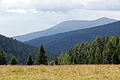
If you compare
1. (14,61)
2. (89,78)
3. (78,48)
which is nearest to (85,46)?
(78,48)

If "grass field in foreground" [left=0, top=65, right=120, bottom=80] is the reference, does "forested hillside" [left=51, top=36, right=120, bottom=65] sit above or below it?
below

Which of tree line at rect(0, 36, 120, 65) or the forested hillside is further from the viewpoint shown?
the forested hillside

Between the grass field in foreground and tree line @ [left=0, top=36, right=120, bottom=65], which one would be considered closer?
the grass field in foreground

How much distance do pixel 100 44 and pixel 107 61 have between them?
54774 mm

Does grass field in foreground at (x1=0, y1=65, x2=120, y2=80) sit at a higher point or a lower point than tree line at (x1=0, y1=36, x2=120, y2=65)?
higher

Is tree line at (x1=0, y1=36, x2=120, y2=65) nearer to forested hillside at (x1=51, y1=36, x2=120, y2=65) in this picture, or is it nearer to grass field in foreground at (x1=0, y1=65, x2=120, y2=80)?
forested hillside at (x1=51, y1=36, x2=120, y2=65)

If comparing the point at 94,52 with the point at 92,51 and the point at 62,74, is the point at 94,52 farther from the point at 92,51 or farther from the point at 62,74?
the point at 62,74

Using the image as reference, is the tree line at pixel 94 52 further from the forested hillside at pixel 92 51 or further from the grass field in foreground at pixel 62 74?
the grass field in foreground at pixel 62 74

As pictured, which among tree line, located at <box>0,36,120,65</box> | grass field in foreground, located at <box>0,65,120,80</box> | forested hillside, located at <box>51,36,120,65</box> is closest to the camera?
grass field in foreground, located at <box>0,65,120,80</box>

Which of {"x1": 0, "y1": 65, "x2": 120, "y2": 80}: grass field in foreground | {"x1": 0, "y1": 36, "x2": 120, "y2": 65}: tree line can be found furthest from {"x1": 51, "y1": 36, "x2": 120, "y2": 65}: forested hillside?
{"x1": 0, "y1": 65, "x2": 120, "y2": 80}: grass field in foreground

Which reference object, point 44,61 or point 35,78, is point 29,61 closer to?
point 44,61

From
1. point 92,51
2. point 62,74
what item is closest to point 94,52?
point 92,51

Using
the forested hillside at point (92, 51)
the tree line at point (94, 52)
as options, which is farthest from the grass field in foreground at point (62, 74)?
the forested hillside at point (92, 51)

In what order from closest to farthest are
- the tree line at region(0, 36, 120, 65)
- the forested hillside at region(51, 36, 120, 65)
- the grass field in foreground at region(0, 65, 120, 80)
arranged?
the grass field in foreground at region(0, 65, 120, 80) < the tree line at region(0, 36, 120, 65) < the forested hillside at region(51, 36, 120, 65)
